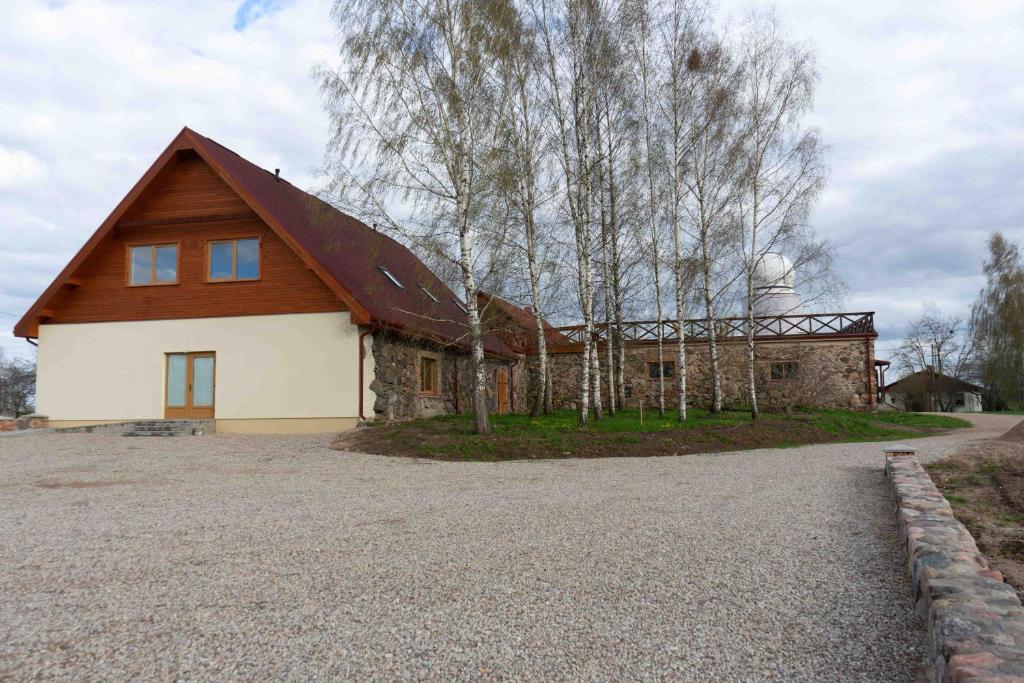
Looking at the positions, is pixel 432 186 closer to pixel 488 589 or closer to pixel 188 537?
pixel 188 537

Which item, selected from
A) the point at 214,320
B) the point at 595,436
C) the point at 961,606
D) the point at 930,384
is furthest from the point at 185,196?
the point at 930,384

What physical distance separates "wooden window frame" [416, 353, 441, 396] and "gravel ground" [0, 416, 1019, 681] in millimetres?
9705

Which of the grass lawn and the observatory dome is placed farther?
the observatory dome

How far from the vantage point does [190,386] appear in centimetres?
1652

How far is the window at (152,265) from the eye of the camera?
16.8m

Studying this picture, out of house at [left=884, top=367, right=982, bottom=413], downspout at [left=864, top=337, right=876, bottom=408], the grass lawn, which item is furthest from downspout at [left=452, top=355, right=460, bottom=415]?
house at [left=884, top=367, right=982, bottom=413]

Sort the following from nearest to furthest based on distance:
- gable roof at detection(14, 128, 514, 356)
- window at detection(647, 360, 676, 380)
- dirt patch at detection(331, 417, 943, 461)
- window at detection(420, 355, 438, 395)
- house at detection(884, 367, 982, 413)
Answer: dirt patch at detection(331, 417, 943, 461)
gable roof at detection(14, 128, 514, 356)
window at detection(420, 355, 438, 395)
window at detection(647, 360, 676, 380)
house at detection(884, 367, 982, 413)

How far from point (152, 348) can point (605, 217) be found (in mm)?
11467

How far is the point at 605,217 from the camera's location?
17922 millimetres

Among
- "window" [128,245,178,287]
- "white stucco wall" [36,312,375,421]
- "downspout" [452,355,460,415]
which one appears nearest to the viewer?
"white stucco wall" [36,312,375,421]

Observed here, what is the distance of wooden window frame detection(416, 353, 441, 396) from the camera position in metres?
18.2

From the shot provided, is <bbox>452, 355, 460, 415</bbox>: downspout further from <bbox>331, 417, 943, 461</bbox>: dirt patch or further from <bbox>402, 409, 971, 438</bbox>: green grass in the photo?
<bbox>331, 417, 943, 461</bbox>: dirt patch

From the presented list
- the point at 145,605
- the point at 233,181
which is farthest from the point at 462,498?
the point at 233,181

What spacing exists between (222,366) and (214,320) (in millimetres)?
1111
